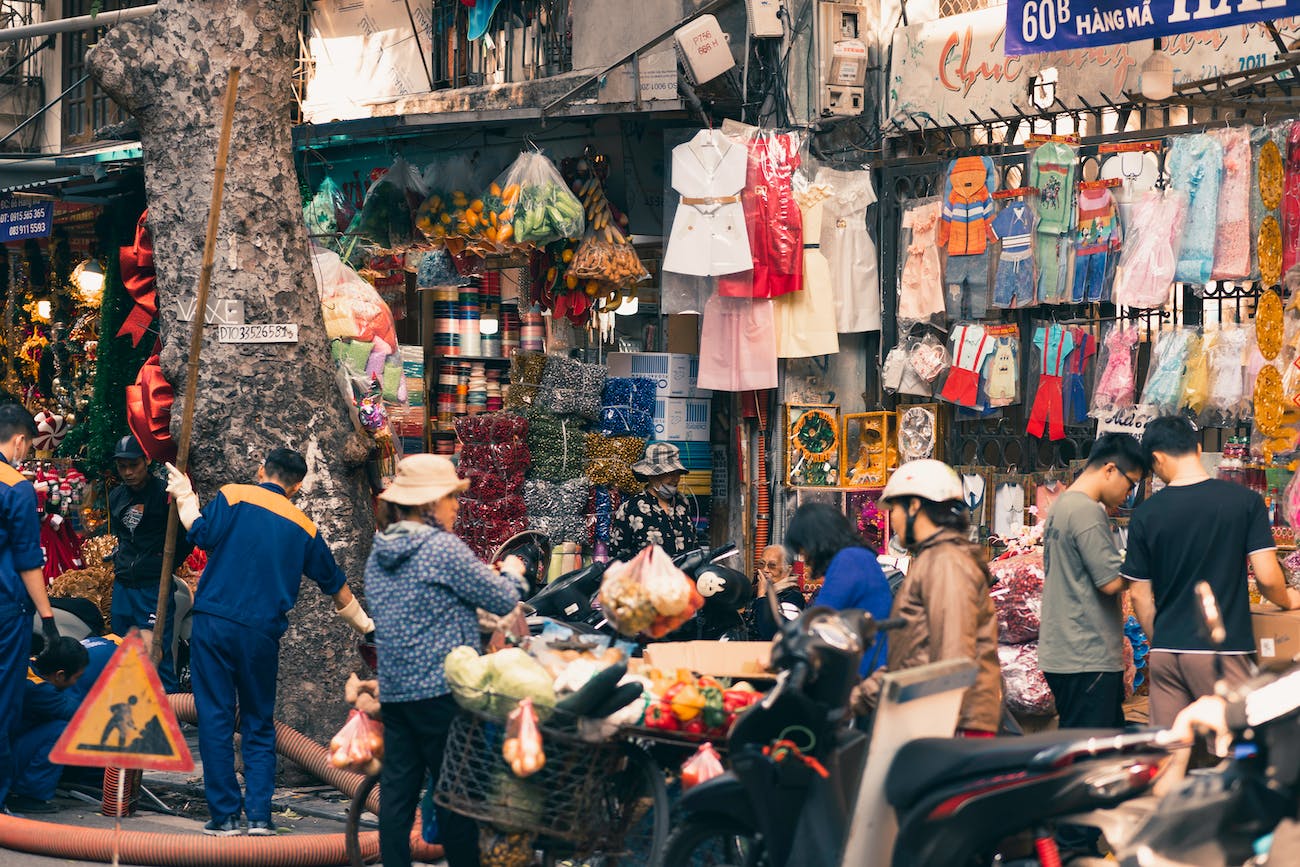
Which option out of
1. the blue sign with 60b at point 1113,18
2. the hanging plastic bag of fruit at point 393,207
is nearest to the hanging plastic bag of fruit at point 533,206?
the hanging plastic bag of fruit at point 393,207

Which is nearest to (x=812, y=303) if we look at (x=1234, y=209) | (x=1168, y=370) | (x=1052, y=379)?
(x=1052, y=379)

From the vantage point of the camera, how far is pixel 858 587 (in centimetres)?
641

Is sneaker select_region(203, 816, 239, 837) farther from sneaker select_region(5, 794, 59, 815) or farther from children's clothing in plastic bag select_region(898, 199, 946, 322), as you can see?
children's clothing in plastic bag select_region(898, 199, 946, 322)

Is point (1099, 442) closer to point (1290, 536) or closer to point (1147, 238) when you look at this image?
point (1290, 536)

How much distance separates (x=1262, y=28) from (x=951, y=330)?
264 cm

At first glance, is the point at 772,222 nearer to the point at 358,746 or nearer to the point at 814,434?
the point at 814,434

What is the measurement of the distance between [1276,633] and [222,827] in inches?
198

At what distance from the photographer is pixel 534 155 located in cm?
1219

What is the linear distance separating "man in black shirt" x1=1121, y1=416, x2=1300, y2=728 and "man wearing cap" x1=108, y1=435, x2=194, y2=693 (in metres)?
6.64

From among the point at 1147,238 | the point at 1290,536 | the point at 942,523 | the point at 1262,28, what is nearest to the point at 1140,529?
the point at 942,523

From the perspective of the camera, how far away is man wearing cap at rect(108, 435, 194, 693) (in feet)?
37.4

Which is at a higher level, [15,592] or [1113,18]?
[1113,18]

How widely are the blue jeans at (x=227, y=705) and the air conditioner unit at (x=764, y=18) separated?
229 inches

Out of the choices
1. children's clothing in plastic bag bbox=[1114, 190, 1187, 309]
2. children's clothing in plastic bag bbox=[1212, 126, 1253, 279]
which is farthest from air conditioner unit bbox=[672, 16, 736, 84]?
children's clothing in plastic bag bbox=[1212, 126, 1253, 279]
